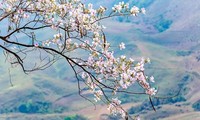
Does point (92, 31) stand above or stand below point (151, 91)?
above

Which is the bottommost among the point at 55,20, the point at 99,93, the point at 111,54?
the point at 99,93

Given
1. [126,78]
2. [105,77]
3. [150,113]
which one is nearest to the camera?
[126,78]

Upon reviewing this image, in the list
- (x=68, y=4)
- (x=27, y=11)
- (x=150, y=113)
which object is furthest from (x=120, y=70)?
(x=150, y=113)

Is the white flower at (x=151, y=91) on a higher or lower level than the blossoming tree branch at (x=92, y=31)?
lower

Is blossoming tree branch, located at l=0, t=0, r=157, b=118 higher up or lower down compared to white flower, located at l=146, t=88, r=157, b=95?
higher up

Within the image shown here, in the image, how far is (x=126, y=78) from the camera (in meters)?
8.74

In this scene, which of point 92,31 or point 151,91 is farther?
point 92,31

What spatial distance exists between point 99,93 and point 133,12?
6.32 feet

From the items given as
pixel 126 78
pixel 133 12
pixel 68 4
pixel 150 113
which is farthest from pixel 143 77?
pixel 150 113

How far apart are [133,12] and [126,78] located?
133cm

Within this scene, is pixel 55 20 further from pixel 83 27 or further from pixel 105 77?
pixel 105 77

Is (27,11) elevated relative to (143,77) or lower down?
elevated

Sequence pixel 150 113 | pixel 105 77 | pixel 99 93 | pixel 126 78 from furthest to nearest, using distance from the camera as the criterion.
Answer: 1. pixel 150 113
2. pixel 99 93
3. pixel 105 77
4. pixel 126 78

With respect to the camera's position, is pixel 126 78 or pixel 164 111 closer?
pixel 126 78
